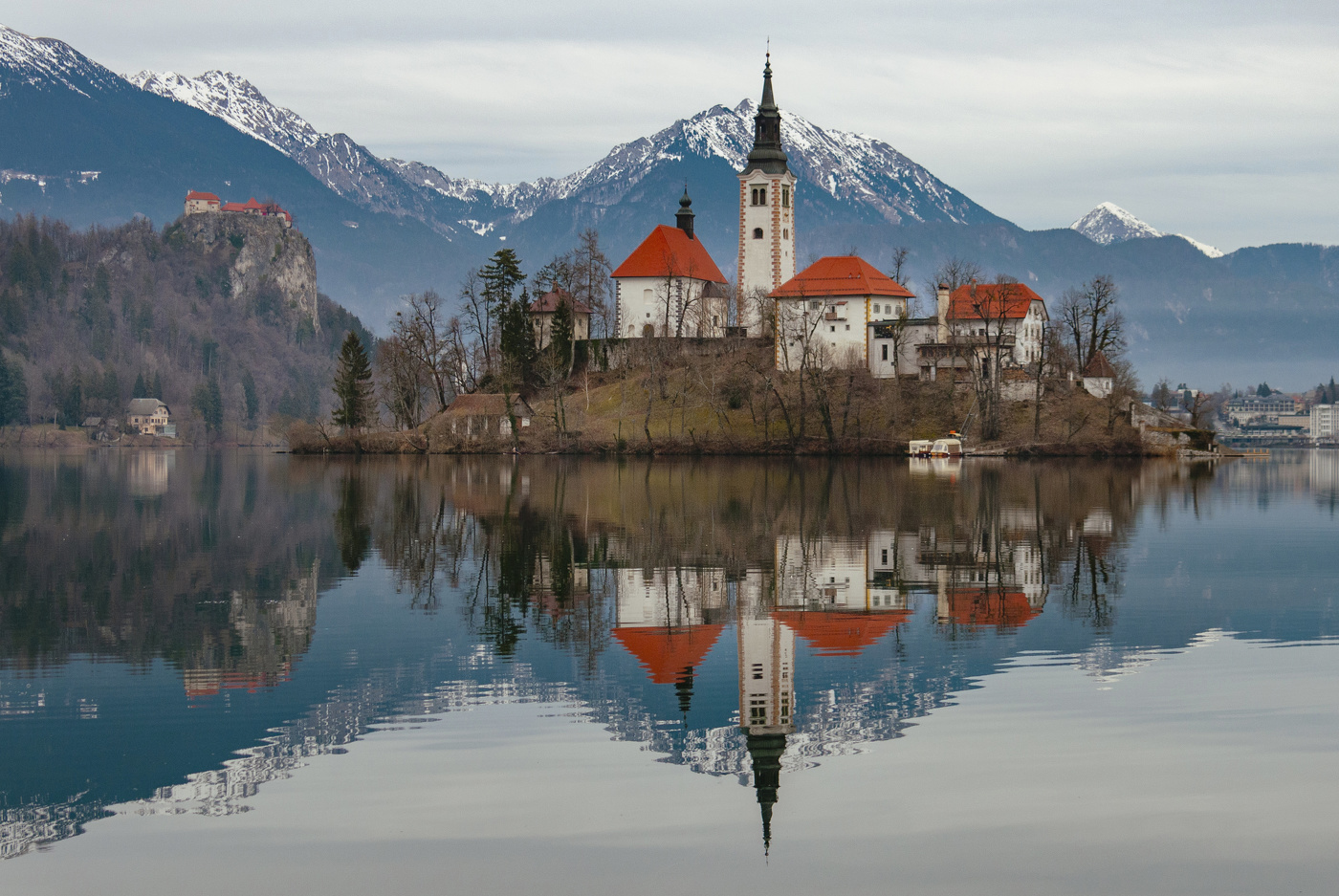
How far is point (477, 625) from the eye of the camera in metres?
25.3

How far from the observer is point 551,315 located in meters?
117

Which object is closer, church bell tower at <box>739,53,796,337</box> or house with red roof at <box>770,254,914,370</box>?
house with red roof at <box>770,254,914,370</box>

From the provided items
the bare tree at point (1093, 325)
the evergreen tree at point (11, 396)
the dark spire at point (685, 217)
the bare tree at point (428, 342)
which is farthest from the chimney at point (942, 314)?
the evergreen tree at point (11, 396)

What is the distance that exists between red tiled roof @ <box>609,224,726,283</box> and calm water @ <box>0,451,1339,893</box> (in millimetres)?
78417

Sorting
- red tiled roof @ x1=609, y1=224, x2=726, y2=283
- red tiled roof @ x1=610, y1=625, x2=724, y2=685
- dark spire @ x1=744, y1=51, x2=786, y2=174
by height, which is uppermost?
dark spire @ x1=744, y1=51, x2=786, y2=174

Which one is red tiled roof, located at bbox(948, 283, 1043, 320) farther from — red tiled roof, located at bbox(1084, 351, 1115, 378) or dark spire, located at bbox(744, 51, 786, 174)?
dark spire, located at bbox(744, 51, 786, 174)

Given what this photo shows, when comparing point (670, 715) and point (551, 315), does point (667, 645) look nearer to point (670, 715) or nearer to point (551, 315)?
point (670, 715)

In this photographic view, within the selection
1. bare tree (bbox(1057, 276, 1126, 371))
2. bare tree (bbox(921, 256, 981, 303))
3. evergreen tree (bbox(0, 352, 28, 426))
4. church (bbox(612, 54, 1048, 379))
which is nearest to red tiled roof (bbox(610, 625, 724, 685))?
church (bbox(612, 54, 1048, 379))

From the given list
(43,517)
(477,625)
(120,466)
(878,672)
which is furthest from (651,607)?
(120,466)

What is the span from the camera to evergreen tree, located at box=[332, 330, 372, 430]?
11594cm

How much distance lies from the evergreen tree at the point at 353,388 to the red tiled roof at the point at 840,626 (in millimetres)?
94706

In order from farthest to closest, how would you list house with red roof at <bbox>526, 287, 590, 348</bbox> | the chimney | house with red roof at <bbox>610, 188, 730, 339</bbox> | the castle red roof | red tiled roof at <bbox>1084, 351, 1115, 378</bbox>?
house with red roof at <bbox>526, 287, 590, 348</bbox> → house with red roof at <bbox>610, 188, 730, 339</bbox> → the castle red roof → the chimney → red tiled roof at <bbox>1084, 351, 1115, 378</bbox>

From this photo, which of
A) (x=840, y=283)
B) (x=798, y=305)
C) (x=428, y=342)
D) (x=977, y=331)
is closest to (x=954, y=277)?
(x=977, y=331)

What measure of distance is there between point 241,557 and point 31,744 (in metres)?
19.9
